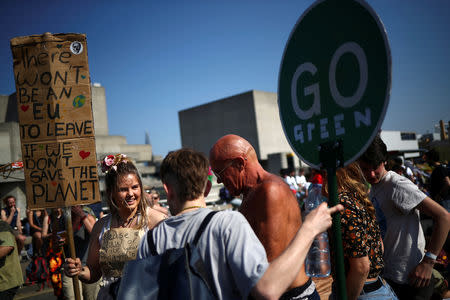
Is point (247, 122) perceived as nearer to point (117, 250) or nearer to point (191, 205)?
point (117, 250)

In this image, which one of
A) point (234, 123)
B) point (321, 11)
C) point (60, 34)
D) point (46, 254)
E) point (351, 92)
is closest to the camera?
point (351, 92)

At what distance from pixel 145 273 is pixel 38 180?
6.01ft

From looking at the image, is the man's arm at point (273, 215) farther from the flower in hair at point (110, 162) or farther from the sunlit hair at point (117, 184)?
the flower in hair at point (110, 162)

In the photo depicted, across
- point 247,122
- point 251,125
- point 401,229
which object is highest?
point 247,122

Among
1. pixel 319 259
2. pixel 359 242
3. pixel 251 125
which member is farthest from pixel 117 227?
pixel 251 125

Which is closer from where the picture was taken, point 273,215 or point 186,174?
point 186,174

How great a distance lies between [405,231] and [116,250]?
2.35 metres

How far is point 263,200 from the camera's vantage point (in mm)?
1948

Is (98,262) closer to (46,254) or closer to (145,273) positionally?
(145,273)

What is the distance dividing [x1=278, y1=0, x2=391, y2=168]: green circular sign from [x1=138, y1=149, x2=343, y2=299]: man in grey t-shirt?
1.13 feet

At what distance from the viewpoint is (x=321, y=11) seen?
5.03 ft

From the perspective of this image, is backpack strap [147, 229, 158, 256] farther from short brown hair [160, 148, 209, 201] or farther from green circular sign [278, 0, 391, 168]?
green circular sign [278, 0, 391, 168]

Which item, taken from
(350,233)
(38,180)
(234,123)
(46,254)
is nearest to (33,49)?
(38,180)

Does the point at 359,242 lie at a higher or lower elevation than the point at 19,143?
lower
